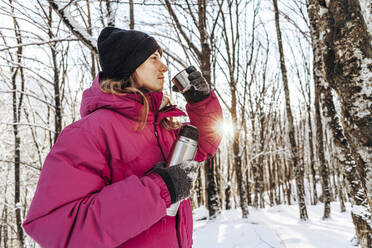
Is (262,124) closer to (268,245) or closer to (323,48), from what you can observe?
(268,245)

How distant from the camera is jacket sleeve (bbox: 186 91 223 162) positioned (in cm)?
155

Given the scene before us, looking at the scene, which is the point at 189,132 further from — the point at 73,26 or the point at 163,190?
the point at 73,26

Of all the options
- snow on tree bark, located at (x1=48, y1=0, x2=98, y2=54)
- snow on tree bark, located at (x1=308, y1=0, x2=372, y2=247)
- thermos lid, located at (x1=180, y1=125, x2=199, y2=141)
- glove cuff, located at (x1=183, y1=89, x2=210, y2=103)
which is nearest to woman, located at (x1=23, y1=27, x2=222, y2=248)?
glove cuff, located at (x1=183, y1=89, x2=210, y2=103)

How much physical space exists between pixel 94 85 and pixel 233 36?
24.1 feet

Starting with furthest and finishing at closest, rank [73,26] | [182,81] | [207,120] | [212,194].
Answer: [212,194], [73,26], [207,120], [182,81]

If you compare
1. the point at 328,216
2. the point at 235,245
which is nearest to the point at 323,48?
the point at 235,245

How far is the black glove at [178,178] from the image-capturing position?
39.3 inches

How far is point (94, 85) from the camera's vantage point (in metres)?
1.25

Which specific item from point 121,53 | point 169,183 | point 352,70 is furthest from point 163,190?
point 352,70

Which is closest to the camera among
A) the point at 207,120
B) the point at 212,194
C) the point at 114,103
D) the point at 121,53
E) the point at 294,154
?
the point at 114,103

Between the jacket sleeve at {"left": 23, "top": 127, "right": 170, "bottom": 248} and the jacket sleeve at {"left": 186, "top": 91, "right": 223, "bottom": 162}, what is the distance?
2.22ft

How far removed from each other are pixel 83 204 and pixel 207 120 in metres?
0.94

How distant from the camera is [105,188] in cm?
93

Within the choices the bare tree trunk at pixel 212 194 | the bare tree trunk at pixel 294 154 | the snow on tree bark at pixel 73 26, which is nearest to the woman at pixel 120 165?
the snow on tree bark at pixel 73 26
